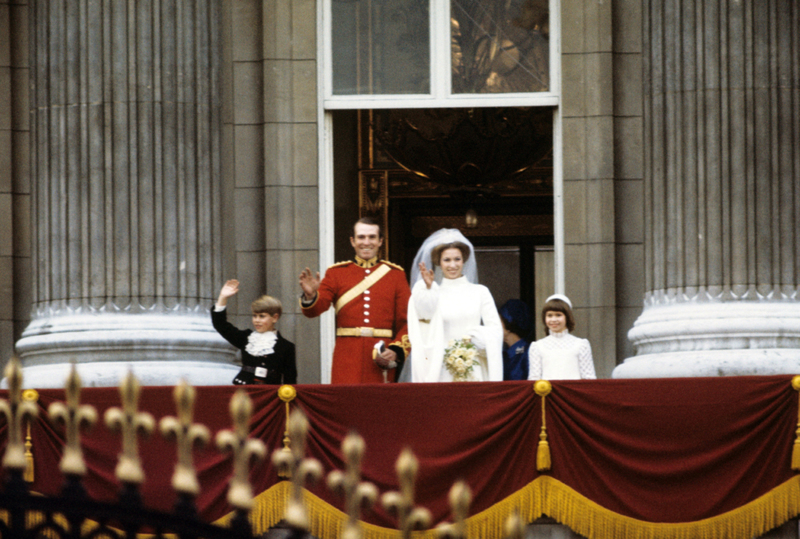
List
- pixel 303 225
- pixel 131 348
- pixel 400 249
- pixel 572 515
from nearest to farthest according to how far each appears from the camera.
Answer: pixel 572 515
pixel 131 348
pixel 303 225
pixel 400 249

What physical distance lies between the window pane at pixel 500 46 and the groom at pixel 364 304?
274 cm

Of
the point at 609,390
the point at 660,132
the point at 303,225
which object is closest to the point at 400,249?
the point at 303,225

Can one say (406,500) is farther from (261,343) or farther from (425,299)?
(261,343)

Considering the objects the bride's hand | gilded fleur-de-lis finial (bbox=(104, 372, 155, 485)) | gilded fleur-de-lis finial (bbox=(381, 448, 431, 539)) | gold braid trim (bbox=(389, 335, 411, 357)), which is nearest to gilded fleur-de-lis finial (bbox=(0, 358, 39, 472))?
gilded fleur-de-lis finial (bbox=(104, 372, 155, 485))

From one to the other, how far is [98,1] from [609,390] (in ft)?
15.5

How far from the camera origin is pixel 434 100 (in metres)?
11.3

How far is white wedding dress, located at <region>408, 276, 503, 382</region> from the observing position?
8.56 meters

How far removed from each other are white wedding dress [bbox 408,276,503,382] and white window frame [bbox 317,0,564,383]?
8.42 feet

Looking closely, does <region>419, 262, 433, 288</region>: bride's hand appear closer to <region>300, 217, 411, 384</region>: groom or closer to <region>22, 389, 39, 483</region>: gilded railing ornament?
<region>300, 217, 411, 384</region>: groom

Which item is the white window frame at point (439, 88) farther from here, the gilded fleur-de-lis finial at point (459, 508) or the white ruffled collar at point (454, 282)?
the gilded fleur-de-lis finial at point (459, 508)

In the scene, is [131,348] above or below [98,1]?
below

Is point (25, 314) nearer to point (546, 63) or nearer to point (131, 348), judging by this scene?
point (131, 348)

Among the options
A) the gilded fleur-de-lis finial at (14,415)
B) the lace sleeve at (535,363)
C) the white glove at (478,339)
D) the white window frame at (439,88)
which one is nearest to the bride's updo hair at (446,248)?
the white glove at (478,339)

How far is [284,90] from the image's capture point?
1135 centimetres
